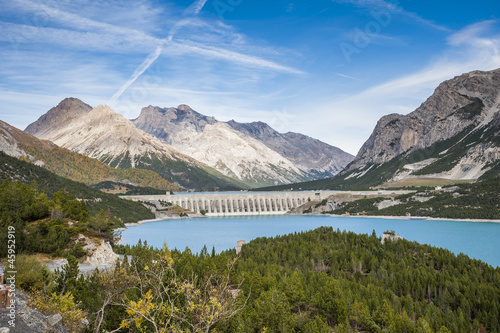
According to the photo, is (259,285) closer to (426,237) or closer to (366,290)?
(366,290)

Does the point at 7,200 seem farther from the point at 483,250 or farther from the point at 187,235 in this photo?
the point at 483,250

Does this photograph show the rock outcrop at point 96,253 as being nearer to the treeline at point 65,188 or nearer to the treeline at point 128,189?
the treeline at point 65,188

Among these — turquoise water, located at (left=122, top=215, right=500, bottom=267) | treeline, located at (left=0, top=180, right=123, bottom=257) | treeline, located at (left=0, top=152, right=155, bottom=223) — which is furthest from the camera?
treeline, located at (left=0, top=152, right=155, bottom=223)

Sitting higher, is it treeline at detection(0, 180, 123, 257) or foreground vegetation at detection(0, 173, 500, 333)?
treeline at detection(0, 180, 123, 257)

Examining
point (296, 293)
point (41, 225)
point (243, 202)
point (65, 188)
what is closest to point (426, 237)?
point (296, 293)

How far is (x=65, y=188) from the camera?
355ft

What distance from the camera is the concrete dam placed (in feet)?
552

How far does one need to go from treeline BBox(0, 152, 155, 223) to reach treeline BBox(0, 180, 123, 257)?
4270 cm

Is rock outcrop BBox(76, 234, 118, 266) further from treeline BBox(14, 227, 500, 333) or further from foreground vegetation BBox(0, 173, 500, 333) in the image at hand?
treeline BBox(14, 227, 500, 333)

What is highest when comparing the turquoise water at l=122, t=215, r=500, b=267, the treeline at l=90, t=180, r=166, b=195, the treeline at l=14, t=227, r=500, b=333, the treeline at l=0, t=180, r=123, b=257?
the treeline at l=90, t=180, r=166, b=195

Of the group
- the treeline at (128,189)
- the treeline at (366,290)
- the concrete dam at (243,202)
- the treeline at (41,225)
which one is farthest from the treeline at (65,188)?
the treeline at (366,290)

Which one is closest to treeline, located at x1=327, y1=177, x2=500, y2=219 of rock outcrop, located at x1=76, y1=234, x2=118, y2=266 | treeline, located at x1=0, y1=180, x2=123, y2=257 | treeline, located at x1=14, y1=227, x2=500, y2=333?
treeline, located at x1=14, y1=227, x2=500, y2=333

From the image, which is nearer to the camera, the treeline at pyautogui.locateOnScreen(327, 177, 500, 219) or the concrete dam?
the treeline at pyautogui.locateOnScreen(327, 177, 500, 219)

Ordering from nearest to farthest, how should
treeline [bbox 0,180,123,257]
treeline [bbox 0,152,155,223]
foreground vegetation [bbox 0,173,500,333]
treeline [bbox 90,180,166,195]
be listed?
foreground vegetation [bbox 0,173,500,333]
treeline [bbox 0,180,123,257]
treeline [bbox 0,152,155,223]
treeline [bbox 90,180,166,195]
